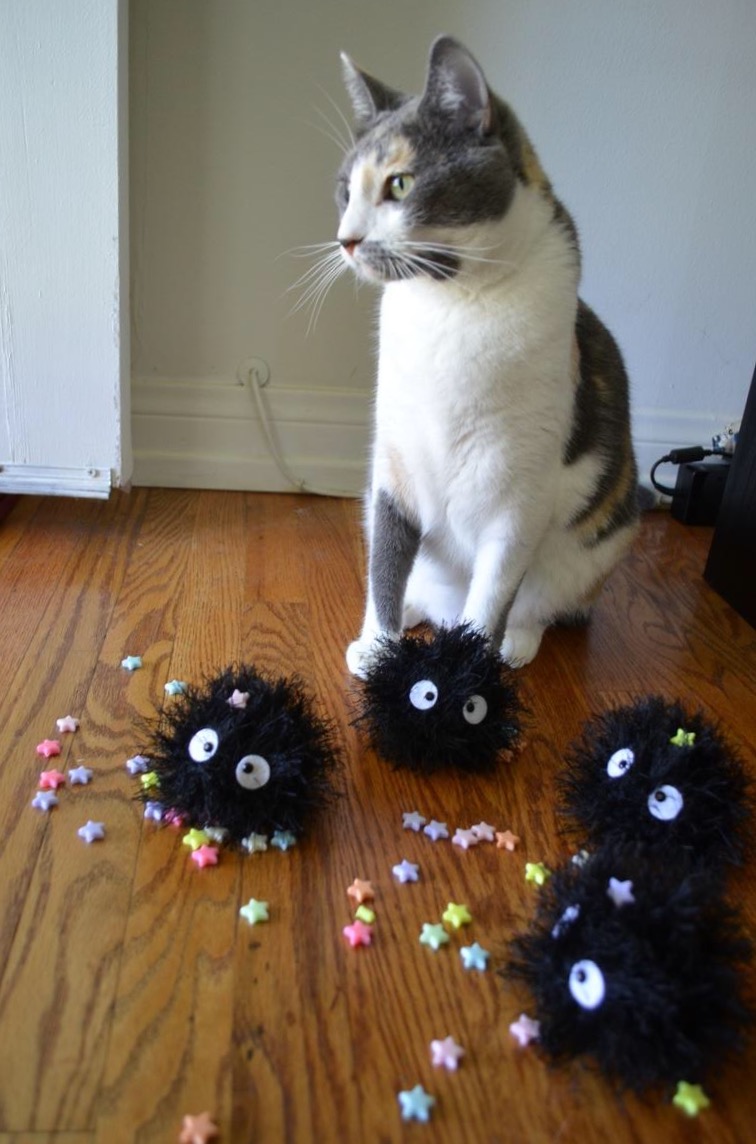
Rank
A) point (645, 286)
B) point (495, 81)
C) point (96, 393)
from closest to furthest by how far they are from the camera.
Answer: point (96, 393)
point (495, 81)
point (645, 286)

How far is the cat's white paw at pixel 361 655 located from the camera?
1.14 metres

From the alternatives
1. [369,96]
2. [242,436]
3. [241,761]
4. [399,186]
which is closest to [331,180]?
[242,436]

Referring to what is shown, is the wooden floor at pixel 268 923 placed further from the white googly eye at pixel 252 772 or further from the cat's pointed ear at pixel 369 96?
the cat's pointed ear at pixel 369 96

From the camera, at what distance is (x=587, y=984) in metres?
0.65

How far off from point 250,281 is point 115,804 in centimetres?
109

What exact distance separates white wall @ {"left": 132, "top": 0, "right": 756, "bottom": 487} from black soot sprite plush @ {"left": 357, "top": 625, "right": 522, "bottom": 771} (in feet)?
2.81

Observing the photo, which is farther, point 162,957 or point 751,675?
point 751,675

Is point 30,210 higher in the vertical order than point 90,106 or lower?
lower

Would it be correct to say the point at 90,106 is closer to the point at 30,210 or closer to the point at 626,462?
the point at 30,210

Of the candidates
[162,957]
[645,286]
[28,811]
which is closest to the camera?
[162,957]

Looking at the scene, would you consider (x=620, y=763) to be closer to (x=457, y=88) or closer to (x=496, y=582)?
(x=496, y=582)

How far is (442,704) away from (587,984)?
14.1 inches

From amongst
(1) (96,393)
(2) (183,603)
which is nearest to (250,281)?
(1) (96,393)

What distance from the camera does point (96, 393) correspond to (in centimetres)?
146
